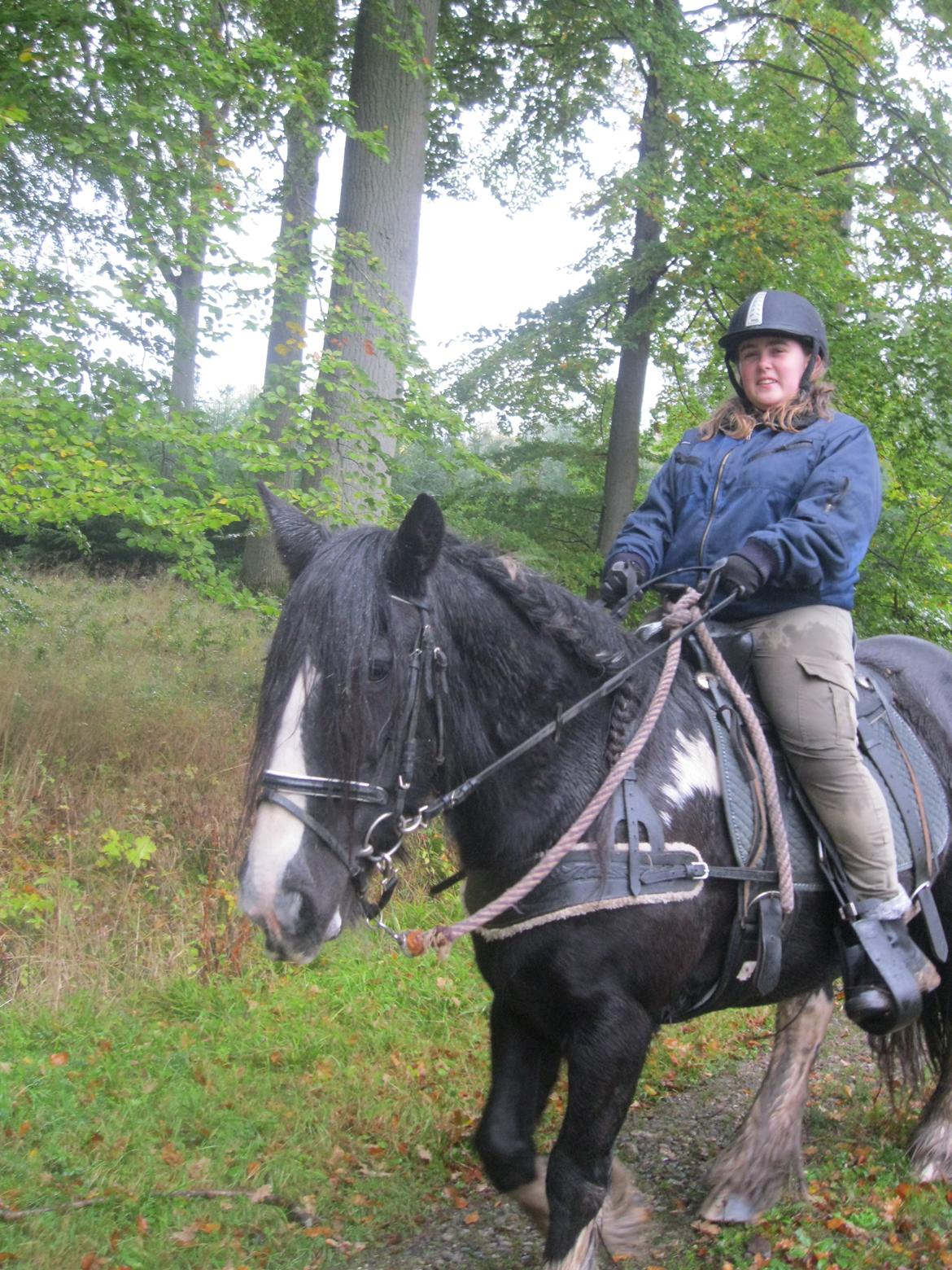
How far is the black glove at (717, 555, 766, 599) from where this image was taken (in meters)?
3.32

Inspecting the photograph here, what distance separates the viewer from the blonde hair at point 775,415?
12.6 ft

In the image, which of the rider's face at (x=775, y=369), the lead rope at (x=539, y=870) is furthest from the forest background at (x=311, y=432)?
the rider's face at (x=775, y=369)

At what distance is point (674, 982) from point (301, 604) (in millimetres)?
1630

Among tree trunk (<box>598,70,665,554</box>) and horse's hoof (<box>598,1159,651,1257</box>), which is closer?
horse's hoof (<box>598,1159,651,1257</box>)

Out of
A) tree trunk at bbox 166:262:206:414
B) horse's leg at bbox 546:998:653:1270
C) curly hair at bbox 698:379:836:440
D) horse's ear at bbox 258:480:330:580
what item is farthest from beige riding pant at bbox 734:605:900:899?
tree trunk at bbox 166:262:206:414

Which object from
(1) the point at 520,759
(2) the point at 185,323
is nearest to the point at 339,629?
(1) the point at 520,759

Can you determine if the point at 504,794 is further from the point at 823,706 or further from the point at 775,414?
the point at 775,414

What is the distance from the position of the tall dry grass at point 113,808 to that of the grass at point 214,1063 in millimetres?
20

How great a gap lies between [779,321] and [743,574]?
1.15 m

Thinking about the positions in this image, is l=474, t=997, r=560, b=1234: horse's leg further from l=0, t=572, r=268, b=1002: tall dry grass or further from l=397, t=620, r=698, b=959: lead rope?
l=0, t=572, r=268, b=1002: tall dry grass

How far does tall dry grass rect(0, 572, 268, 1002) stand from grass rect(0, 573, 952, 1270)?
0.07 ft

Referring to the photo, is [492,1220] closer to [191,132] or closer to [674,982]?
[674,982]

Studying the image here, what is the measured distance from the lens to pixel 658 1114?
521cm

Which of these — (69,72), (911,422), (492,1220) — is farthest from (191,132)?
(911,422)
